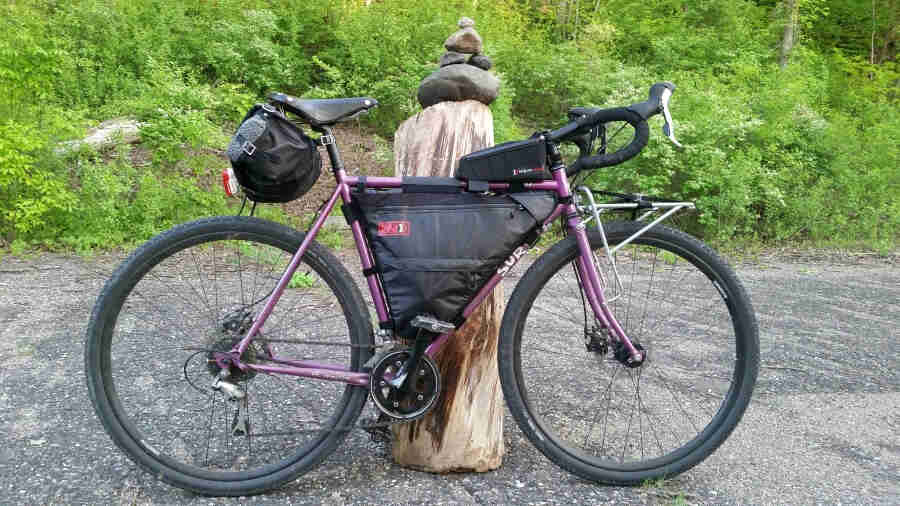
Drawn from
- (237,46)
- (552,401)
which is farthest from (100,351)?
(237,46)

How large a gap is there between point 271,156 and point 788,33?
10.4 m

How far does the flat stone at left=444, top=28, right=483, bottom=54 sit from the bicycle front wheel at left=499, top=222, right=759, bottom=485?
1248 mm

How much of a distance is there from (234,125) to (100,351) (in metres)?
6.11

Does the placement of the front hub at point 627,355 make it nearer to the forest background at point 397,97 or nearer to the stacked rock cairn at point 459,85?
the stacked rock cairn at point 459,85

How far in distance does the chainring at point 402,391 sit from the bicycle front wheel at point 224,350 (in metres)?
0.07

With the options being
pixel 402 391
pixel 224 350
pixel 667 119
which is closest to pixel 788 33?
pixel 667 119

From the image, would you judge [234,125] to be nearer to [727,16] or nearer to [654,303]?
[654,303]

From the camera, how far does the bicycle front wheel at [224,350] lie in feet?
7.88

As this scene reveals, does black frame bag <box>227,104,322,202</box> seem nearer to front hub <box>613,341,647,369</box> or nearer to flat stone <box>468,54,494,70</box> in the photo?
front hub <box>613,341,647,369</box>

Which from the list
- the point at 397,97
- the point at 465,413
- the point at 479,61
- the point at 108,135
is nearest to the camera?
the point at 465,413

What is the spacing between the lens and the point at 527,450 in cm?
296

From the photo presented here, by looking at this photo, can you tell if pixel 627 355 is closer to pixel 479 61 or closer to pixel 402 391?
pixel 402 391

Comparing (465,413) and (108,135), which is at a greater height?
(108,135)

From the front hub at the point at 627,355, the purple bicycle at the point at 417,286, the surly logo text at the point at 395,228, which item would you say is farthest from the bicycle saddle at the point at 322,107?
the front hub at the point at 627,355
